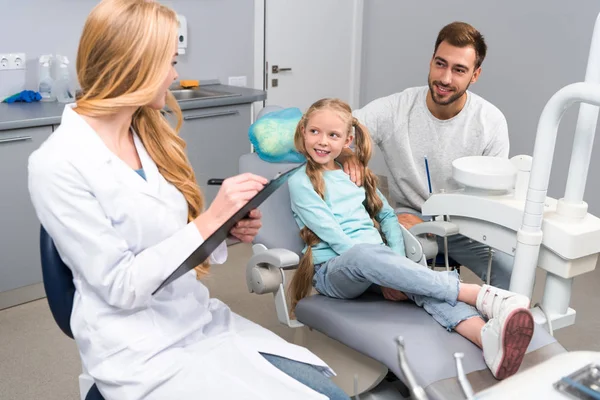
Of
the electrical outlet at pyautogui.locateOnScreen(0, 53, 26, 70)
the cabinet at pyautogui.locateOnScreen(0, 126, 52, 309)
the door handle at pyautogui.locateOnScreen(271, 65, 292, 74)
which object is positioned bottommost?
the cabinet at pyautogui.locateOnScreen(0, 126, 52, 309)

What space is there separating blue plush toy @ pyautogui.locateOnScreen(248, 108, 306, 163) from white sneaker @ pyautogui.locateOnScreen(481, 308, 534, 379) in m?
0.90

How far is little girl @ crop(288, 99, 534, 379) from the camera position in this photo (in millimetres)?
1496

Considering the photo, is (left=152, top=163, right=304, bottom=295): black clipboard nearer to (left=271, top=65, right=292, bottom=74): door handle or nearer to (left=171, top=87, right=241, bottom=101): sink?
(left=171, top=87, right=241, bottom=101): sink

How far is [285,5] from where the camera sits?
3.96 metres

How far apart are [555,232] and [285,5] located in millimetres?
2779

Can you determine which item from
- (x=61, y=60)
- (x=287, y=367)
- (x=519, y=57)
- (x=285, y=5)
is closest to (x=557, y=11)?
(x=519, y=57)

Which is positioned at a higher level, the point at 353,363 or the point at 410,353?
the point at 410,353

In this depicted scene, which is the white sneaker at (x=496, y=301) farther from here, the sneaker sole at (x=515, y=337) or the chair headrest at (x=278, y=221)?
the chair headrest at (x=278, y=221)

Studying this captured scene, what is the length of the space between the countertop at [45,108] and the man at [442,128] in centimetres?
97

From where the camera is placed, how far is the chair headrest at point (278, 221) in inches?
79.4

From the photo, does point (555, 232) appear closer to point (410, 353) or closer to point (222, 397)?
point (410, 353)

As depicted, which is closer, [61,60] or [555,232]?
[555,232]

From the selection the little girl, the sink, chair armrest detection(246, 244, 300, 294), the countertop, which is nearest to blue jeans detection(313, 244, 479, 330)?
the little girl

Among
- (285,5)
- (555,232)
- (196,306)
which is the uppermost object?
(285,5)
